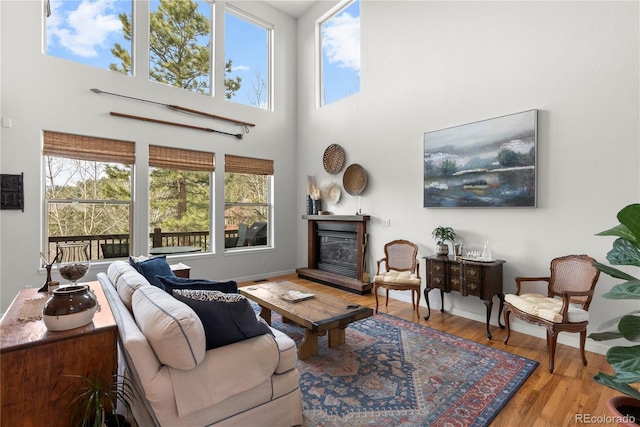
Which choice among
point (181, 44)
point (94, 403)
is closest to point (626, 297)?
point (94, 403)

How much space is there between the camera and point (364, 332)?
10.5 feet

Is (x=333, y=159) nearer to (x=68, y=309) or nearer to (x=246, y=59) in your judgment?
(x=246, y=59)

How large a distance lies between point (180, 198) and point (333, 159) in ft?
8.84

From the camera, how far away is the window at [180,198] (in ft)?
15.6

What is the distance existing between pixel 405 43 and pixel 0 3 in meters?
5.08

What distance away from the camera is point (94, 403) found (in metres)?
1.48

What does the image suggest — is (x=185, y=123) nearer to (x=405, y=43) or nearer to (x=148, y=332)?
(x=405, y=43)

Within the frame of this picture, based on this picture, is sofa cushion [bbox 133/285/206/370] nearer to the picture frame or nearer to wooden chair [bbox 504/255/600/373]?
wooden chair [bbox 504/255/600/373]

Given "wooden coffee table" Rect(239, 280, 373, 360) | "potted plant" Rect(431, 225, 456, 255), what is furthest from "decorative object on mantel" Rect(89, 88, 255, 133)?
"potted plant" Rect(431, 225, 456, 255)

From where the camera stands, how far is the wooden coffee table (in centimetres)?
247

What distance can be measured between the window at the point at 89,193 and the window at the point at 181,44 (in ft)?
4.64

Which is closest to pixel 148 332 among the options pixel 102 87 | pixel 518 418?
pixel 518 418

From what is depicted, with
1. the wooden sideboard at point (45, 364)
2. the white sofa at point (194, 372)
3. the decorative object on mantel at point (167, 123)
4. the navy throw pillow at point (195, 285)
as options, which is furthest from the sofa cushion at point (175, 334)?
the decorative object on mantel at point (167, 123)

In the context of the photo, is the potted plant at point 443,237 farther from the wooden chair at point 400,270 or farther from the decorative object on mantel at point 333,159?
the decorative object on mantel at point 333,159
